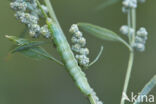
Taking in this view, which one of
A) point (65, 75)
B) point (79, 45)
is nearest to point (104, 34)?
point (79, 45)

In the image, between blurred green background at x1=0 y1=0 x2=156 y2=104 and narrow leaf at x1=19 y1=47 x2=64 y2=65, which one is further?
blurred green background at x1=0 y1=0 x2=156 y2=104

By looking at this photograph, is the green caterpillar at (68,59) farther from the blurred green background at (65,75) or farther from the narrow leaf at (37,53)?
the blurred green background at (65,75)

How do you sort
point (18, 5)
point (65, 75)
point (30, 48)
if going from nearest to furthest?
point (18, 5)
point (30, 48)
point (65, 75)

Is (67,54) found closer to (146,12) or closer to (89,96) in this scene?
(89,96)

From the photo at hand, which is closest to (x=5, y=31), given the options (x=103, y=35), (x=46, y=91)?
(x=46, y=91)

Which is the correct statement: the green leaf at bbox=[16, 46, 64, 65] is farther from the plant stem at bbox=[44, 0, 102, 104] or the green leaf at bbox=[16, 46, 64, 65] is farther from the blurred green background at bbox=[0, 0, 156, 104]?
the blurred green background at bbox=[0, 0, 156, 104]

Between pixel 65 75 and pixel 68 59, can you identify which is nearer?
pixel 68 59

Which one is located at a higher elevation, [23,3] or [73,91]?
[23,3]

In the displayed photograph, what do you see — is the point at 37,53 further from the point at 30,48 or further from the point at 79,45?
the point at 79,45

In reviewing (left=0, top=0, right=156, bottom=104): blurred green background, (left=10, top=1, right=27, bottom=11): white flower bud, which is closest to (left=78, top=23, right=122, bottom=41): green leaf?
(left=10, top=1, right=27, bottom=11): white flower bud
